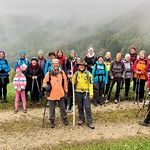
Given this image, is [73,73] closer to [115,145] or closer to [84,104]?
[84,104]

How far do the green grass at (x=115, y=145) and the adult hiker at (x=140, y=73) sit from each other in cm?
661

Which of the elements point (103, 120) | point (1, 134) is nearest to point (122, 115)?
point (103, 120)

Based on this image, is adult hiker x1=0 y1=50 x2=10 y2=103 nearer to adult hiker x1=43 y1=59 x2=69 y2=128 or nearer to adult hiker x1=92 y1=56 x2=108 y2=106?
adult hiker x1=43 y1=59 x2=69 y2=128

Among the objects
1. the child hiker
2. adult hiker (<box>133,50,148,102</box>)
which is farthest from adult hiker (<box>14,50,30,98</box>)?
adult hiker (<box>133,50,148,102</box>)

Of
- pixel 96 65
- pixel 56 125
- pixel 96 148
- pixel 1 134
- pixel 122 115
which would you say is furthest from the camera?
pixel 96 65

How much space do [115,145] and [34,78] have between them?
7.37 metres

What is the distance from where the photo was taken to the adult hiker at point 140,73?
19.0 m

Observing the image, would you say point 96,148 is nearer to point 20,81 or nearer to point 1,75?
point 20,81

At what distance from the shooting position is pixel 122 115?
16.8 metres

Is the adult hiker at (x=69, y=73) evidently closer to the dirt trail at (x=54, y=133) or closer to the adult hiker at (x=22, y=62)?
the dirt trail at (x=54, y=133)

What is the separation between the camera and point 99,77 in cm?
1864

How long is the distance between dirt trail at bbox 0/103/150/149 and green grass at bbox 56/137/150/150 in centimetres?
49

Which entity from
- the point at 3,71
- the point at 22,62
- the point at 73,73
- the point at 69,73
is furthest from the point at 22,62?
the point at 73,73

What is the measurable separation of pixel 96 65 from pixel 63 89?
3.75 m
